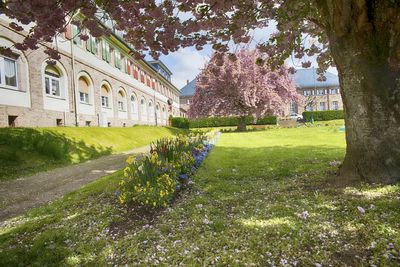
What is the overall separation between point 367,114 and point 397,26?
1.29 meters

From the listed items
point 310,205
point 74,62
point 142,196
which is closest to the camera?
point 310,205

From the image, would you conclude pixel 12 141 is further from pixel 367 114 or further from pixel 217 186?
pixel 367 114

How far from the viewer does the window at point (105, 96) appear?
24.7 metres

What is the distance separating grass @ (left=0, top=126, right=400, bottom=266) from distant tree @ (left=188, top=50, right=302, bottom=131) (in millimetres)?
22559

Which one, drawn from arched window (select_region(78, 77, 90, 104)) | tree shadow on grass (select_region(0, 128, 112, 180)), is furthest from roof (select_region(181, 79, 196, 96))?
tree shadow on grass (select_region(0, 128, 112, 180))

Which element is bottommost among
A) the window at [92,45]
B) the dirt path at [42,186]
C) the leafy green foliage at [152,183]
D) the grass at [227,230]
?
the dirt path at [42,186]

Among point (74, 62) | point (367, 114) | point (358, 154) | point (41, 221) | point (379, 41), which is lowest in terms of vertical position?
point (41, 221)

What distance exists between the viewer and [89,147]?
13.2 meters

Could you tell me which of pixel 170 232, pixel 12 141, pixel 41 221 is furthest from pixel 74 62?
A: pixel 170 232

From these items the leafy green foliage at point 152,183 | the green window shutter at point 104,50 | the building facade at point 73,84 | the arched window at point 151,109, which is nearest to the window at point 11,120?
the building facade at point 73,84

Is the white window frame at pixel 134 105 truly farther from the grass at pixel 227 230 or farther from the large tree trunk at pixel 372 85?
the large tree trunk at pixel 372 85

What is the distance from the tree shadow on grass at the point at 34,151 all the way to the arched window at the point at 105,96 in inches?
496

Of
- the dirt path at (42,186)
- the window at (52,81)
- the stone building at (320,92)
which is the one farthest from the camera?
the stone building at (320,92)

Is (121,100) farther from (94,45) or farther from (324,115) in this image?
(324,115)
